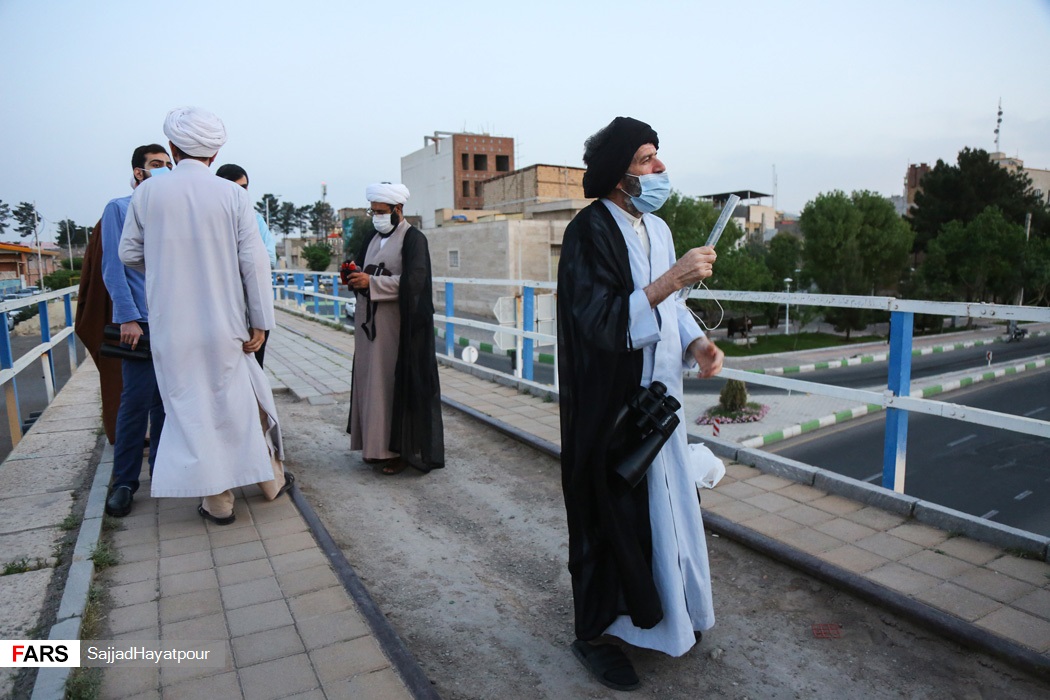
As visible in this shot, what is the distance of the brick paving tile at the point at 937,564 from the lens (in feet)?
9.57

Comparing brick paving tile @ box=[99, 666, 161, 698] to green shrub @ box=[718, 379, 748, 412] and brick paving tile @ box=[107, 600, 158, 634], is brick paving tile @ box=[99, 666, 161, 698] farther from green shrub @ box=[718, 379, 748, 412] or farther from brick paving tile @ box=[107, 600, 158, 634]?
green shrub @ box=[718, 379, 748, 412]

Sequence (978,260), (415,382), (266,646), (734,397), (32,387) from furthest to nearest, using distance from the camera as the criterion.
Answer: (978,260)
(32,387)
(734,397)
(415,382)
(266,646)

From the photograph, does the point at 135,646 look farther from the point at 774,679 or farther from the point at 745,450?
the point at 745,450

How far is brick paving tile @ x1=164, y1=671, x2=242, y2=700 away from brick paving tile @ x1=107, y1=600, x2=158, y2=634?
18.7 inches

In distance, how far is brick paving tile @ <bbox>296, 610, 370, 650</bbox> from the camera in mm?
2459

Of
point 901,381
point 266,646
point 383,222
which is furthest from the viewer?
point 383,222

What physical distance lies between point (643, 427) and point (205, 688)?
1.62 meters

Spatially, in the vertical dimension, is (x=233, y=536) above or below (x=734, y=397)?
above

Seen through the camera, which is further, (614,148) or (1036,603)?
(1036,603)

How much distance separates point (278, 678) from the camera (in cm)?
224

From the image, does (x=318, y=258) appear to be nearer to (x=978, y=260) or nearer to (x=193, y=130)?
(x=978, y=260)

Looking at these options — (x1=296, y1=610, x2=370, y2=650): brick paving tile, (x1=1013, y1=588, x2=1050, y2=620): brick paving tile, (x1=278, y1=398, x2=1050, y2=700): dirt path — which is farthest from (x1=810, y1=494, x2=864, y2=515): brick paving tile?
(x1=296, y1=610, x2=370, y2=650): brick paving tile

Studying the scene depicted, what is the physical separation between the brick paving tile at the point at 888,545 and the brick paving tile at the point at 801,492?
0.53 meters

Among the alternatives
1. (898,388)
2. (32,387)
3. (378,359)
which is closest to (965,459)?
(898,388)
